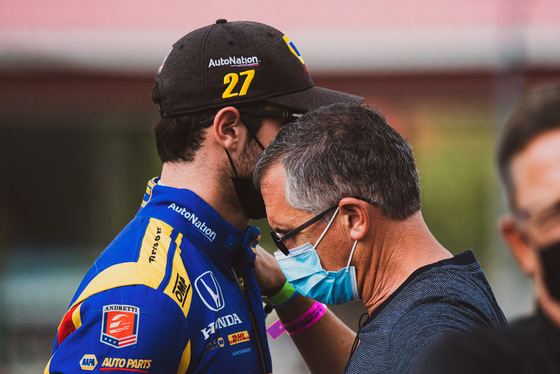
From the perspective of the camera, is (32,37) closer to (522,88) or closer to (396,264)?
(522,88)

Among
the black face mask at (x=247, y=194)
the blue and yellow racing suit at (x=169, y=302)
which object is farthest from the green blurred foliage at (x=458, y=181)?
the blue and yellow racing suit at (x=169, y=302)

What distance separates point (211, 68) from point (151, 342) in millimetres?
1050

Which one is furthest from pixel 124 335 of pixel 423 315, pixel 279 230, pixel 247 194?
pixel 423 315

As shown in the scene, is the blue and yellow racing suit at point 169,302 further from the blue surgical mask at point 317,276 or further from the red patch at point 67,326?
the blue surgical mask at point 317,276

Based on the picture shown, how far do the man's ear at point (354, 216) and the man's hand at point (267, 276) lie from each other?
0.81 m

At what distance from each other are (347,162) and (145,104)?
8550 mm

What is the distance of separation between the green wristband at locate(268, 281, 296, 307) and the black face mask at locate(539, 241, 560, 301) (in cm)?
190

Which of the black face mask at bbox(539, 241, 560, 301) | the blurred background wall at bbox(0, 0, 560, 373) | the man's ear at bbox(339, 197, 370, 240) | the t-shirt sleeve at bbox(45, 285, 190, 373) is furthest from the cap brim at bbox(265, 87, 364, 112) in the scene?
the blurred background wall at bbox(0, 0, 560, 373)

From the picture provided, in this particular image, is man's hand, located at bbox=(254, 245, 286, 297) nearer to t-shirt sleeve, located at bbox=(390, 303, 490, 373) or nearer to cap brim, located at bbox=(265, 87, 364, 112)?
cap brim, located at bbox=(265, 87, 364, 112)

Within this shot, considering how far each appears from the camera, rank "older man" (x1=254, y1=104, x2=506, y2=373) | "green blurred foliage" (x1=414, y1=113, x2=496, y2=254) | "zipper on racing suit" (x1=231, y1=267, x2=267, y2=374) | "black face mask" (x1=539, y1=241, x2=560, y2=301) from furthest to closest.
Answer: "green blurred foliage" (x1=414, y1=113, x2=496, y2=254) < "zipper on racing suit" (x1=231, y1=267, x2=267, y2=374) < "older man" (x1=254, y1=104, x2=506, y2=373) < "black face mask" (x1=539, y1=241, x2=560, y2=301)

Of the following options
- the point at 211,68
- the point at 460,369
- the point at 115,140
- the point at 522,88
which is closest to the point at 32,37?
the point at 115,140

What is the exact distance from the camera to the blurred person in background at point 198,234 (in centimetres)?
205

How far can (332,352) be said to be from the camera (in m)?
2.99

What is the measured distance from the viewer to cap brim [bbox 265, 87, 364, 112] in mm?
2615
